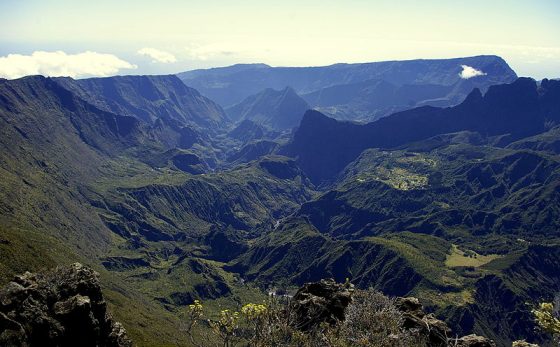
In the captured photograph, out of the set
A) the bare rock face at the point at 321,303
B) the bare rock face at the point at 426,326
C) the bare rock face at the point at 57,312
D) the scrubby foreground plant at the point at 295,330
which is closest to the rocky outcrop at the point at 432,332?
the bare rock face at the point at 426,326

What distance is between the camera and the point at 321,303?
2554 inches

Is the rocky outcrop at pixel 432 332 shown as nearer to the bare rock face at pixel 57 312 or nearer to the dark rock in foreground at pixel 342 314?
the dark rock in foreground at pixel 342 314

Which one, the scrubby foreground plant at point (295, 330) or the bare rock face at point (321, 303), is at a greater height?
the scrubby foreground plant at point (295, 330)

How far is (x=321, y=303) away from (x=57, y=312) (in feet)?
111

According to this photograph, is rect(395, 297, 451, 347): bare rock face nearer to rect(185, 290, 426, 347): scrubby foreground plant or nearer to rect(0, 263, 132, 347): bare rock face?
rect(185, 290, 426, 347): scrubby foreground plant

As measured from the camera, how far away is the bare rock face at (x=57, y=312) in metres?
54.1

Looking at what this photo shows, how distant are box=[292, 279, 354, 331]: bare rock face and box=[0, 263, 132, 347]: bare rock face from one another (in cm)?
2629

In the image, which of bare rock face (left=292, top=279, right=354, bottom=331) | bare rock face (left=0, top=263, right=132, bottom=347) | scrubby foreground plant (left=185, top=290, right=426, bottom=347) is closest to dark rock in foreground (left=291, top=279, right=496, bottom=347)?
bare rock face (left=292, top=279, right=354, bottom=331)

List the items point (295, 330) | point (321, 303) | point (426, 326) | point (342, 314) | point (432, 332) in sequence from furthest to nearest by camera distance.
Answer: point (342, 314)
point (321, 303)
point (432, 332)
point (426, 326)
point (295, 330)

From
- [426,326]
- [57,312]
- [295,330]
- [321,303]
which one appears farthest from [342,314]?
[57,312]

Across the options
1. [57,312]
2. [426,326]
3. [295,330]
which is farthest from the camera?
[57,312]

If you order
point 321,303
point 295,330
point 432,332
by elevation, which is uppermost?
point 295,330

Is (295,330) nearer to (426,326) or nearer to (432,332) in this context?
(426,326)

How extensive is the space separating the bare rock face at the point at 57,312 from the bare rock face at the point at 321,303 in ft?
86.2
